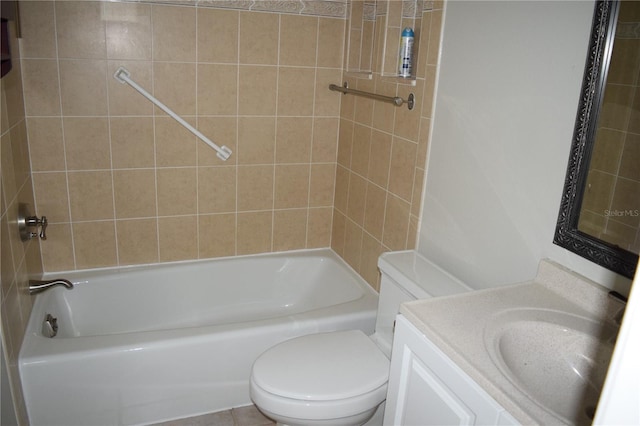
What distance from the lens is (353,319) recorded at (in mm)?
2211

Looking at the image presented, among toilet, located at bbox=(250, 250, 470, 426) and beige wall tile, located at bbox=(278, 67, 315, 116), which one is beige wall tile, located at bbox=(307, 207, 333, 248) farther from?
toilet, located at bbox=(250, 250, 470, 426)

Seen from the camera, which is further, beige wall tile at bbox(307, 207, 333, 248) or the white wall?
beige wall tile at bbox(307, 207, 333, 248)

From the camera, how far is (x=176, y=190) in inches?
100

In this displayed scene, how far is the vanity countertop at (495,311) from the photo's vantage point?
39.4 inches

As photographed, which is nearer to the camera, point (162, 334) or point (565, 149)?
point (565, 149)

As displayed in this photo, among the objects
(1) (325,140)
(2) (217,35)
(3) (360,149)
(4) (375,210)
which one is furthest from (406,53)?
(2) (217,35)

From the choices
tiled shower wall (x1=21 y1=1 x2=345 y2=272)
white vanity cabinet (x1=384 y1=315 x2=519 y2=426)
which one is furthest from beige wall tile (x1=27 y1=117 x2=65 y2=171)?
white vanity cabinet (x1=384 y1=315 x2=519 y2=426)

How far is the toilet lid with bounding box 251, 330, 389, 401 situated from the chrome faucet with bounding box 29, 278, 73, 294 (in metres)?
1.05

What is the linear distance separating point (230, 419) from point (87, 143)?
1.40 meters

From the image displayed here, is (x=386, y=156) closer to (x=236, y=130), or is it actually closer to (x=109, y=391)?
(x=236, y=130)

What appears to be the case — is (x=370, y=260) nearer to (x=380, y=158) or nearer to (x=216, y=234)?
(x=380, y=158)

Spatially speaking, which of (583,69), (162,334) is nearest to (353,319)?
(162,334)

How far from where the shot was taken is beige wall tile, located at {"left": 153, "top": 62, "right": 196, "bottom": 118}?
2373 millimetres

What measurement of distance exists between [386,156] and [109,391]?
1490 millimetres
